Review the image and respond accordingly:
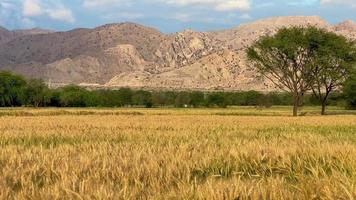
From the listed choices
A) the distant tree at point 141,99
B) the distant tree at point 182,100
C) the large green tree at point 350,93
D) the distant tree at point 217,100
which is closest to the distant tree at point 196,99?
the distant tree at point 182,100

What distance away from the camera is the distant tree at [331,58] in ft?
209

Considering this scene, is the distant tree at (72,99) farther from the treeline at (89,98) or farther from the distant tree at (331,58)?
the distant tree at (331,58)

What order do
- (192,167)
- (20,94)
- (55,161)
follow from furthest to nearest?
(20,94) → (55,161) → (192,167)

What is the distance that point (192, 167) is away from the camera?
7.79 m

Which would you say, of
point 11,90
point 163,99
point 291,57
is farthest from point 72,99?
point 291,57

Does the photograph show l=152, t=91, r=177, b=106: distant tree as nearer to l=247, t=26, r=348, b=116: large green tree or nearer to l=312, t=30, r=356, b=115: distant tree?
l=247, t=26, r=348, b=116: large green tree

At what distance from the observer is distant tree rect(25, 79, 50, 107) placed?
118 m

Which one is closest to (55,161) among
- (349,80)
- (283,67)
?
(283,67)

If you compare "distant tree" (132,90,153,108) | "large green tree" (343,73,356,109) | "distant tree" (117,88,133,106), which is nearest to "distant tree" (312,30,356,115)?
"large green tree" (343,73,356,109)

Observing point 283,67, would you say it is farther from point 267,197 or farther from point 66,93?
point 66,93

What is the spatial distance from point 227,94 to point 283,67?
244 feet

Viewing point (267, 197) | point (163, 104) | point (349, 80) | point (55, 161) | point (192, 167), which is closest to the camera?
point (267, 197)

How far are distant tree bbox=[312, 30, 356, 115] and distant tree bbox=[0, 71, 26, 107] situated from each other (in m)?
76.2

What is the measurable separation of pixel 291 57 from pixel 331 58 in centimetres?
545
